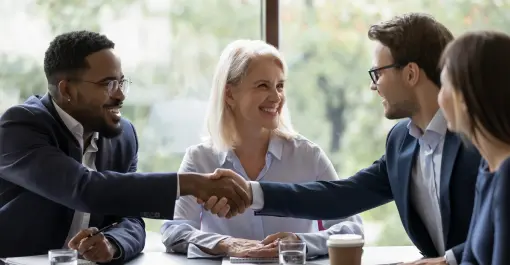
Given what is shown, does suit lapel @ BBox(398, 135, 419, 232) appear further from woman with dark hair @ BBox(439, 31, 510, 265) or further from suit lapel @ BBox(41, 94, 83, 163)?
suit lapel @ BBox(41, 94, 83, 163)

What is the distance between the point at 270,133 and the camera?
3299 mm

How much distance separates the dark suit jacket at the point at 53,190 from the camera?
2730mm

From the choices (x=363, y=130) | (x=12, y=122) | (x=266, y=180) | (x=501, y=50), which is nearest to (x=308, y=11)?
(x=363, y=130)

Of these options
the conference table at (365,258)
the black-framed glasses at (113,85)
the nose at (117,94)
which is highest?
the black-framed glasses at (113,85)

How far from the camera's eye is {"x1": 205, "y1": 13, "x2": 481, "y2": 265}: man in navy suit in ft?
8.38

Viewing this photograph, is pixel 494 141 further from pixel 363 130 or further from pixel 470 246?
pixel 363 130

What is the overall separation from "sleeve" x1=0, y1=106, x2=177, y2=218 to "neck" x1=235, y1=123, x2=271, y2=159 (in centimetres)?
51

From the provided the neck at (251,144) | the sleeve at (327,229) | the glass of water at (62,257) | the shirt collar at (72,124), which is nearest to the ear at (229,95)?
the neck at (251,144)

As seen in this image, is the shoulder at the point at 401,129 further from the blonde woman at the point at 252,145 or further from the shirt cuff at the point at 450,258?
the shirt cuff at the point at 450,258

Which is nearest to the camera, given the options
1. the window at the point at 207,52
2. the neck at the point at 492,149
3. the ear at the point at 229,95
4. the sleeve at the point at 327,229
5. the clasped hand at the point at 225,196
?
the neck at the point at 492,149

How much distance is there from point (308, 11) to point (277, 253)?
158cm

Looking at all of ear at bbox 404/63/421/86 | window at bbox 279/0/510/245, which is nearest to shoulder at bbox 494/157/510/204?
ear at bbox 404/63/421/86

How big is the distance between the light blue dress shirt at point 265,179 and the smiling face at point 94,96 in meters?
0.37

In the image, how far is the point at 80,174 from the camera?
2.77m
